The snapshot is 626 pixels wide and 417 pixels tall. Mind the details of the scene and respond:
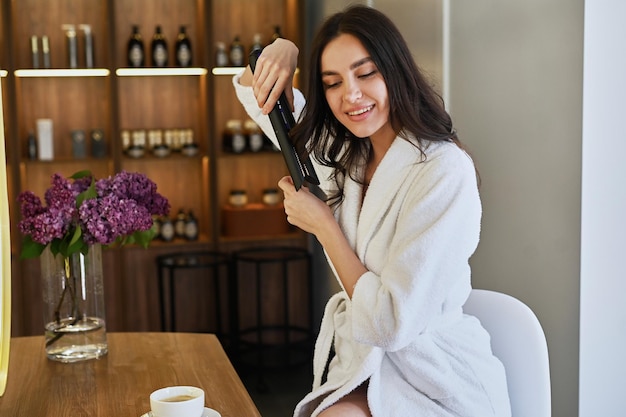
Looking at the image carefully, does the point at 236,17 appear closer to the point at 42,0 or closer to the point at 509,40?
the point at 42,0

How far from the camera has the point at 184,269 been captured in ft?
15.1

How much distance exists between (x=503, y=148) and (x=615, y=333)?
715 millimetres

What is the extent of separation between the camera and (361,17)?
1608 mm

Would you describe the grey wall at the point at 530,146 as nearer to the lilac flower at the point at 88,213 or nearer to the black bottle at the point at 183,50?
the lilac flower at the point at 88,213

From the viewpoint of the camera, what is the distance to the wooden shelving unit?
4336 millimetres

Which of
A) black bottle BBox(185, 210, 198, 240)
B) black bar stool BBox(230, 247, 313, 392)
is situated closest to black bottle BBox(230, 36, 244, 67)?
black bottle BBox(185, 210, 198, 240)

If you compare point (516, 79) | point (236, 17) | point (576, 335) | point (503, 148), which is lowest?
point (576, 335)

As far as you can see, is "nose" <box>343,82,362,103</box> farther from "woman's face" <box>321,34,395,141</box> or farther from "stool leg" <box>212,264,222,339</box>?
"stool leg" <box>212,264,222,339</box>

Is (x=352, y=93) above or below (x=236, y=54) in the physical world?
below

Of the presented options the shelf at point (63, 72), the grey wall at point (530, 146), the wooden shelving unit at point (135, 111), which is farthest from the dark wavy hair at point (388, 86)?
the shelf at point (63, 72)

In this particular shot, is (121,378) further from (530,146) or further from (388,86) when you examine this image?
(530,146)

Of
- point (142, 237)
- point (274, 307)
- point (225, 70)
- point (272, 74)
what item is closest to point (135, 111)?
point (225, 70)

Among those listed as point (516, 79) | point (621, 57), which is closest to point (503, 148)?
point (516, 79)

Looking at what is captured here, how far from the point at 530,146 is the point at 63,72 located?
2.80 meters
